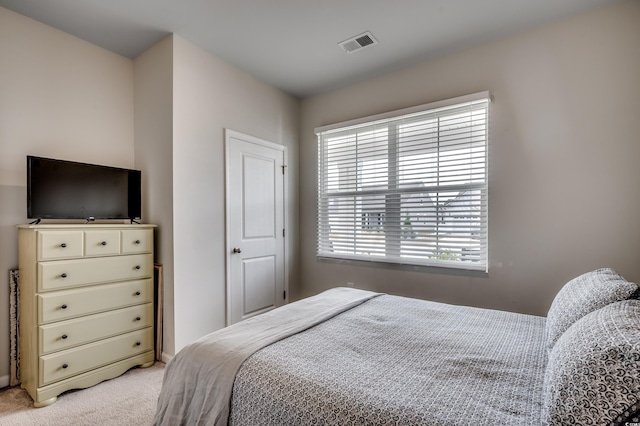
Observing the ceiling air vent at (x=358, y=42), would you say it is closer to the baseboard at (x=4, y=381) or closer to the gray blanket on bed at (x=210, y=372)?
the gray blanket on bed at (x=210, y=372)

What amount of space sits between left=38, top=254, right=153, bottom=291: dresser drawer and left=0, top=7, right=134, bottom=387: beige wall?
54 cm

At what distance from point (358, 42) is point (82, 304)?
2994 millimetres

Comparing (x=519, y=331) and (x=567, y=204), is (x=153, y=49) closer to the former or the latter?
(x=519, y=331)

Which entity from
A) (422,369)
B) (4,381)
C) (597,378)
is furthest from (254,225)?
(597,378)

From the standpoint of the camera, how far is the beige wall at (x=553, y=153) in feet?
7.23

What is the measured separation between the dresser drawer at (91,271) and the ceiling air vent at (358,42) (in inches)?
98.1

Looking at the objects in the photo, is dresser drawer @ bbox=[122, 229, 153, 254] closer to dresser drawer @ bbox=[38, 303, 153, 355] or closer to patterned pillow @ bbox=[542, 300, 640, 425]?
dresser drawer @ bbox=[38, 303, 153, 355]

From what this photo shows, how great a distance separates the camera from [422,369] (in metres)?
1.21

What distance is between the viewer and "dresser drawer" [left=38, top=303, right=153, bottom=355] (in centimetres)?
205

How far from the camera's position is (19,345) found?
2283mm

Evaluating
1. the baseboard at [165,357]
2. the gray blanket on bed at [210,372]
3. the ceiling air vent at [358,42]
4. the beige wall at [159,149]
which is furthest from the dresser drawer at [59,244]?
the ceiling air vent at [358,42]

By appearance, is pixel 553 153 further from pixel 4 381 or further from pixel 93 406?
pixel 4 381

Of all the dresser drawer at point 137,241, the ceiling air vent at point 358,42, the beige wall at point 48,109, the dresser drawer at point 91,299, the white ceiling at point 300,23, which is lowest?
the dresser drawer at point 91,299

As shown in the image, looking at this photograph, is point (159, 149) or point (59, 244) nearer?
point (59, 244)
